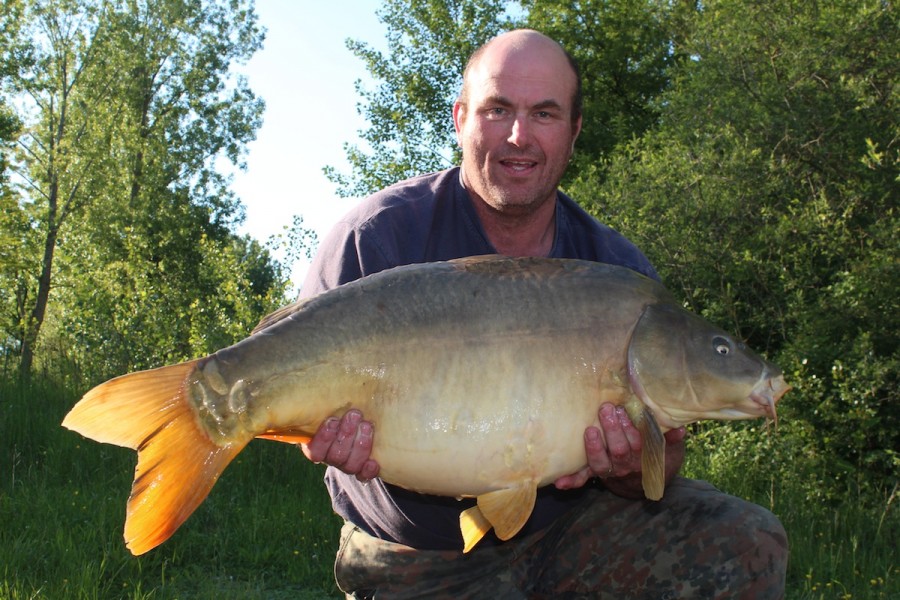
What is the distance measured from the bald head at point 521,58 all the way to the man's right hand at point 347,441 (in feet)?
3.66

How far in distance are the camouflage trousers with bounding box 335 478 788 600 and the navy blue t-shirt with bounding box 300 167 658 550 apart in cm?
5

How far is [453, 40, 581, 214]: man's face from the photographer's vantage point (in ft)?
7.84

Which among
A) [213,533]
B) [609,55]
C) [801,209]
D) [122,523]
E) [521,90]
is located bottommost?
[213,533]

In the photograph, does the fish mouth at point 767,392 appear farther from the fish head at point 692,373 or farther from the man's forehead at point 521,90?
the man's forehead at point 521,90

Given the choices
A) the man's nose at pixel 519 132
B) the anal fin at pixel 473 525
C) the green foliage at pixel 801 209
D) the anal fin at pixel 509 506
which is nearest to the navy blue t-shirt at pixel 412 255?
the man's nose at pixel 519 132

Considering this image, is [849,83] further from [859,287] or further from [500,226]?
[500,226]

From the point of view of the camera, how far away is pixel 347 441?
5.87ft

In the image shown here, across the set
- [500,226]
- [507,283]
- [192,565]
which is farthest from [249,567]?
[507,283]

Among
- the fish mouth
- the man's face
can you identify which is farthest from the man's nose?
the fish mouth

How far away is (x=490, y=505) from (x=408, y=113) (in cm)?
1363

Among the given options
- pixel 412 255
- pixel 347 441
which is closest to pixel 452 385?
pixel 347 441

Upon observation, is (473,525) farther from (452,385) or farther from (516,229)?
(516,229)

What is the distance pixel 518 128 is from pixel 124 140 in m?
19.0

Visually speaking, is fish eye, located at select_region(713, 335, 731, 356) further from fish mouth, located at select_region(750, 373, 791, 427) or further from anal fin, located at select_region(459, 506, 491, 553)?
anal fin, located at select_region(459, 506, 491, 553)
